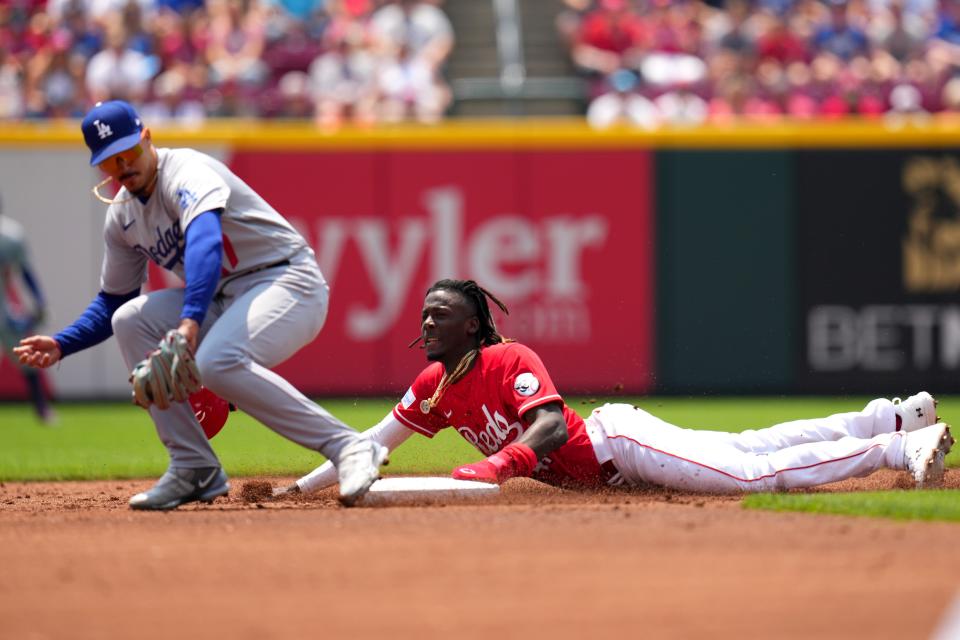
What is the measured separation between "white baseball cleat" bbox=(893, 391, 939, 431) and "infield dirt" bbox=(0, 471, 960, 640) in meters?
1.05

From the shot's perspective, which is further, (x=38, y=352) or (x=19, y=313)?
(x=19, y=313)

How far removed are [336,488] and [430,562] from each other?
2.76 meters

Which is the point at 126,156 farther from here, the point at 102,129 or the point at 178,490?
the point at 178,490

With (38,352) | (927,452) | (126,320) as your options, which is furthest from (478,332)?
(927,452)

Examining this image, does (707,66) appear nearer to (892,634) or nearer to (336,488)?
(336,488)

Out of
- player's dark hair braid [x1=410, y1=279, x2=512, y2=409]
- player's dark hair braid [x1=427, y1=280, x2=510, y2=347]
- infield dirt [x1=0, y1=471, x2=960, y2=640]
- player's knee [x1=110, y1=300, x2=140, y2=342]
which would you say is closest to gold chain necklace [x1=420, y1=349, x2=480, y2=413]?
player's dark hair braid [x1=410, y1=279, x2=512, y2=409]

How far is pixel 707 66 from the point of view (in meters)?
16.2

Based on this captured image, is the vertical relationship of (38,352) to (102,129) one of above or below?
below

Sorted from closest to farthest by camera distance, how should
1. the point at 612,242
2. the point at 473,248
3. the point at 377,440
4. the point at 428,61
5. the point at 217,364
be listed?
the point at 217,364, the point at 377,440, the point at 473,248, the point at 612,242, the point at 428,61

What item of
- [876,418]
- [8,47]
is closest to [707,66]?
[8,47]

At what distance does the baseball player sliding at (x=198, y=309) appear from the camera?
6.09m

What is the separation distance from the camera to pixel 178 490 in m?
6.56

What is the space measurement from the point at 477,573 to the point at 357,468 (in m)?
1.67

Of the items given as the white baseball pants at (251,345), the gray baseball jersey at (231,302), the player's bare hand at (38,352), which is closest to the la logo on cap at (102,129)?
the gray baseball jersey at (231,302)
